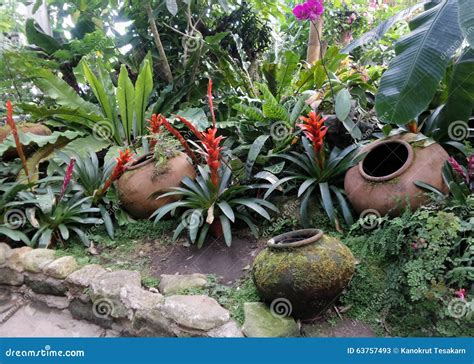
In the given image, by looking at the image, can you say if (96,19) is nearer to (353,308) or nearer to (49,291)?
(49,291)

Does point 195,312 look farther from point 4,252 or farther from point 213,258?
point 4,252

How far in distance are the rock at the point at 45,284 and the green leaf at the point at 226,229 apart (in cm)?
113

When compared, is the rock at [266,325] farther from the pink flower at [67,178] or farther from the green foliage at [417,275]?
the pink flower at [67,178]

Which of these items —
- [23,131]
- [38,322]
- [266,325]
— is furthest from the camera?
[23,131]

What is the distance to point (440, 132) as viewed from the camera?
94.3 inches

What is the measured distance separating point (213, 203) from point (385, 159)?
4.25 feet

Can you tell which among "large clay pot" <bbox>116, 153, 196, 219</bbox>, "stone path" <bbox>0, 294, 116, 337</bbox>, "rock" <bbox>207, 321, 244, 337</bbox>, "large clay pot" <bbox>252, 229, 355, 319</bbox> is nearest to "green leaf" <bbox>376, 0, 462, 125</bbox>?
"large clay pot" <bbox>252, 229, 355, 319</bbox>

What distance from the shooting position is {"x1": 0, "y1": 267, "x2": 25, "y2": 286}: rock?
2.50 metres

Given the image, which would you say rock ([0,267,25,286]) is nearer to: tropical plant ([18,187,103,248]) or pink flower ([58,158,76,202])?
tropical plant ([18,187,103,248])

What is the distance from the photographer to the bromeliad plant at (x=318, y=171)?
7.75 ft

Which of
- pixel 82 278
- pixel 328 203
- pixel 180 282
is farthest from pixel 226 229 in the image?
pixel 82 278

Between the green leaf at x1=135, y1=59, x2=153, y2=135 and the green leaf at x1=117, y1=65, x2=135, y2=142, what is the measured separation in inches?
2.0

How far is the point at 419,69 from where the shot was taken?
1.89 m

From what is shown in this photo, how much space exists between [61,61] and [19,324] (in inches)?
128
